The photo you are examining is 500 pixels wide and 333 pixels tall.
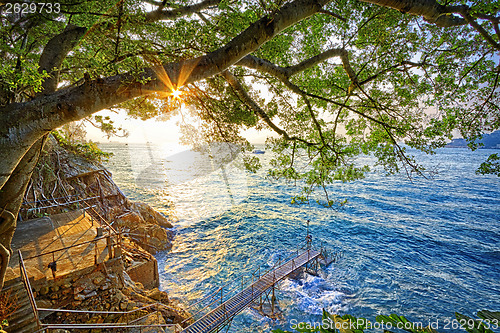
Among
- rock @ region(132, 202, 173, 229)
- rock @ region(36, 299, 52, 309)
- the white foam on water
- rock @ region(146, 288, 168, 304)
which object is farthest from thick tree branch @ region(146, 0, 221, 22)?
rock @ region(132, 202, 173, 229)

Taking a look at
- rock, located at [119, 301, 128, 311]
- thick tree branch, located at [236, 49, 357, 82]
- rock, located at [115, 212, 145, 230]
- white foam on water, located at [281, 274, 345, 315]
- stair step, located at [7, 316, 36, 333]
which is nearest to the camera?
thick tree branch, located at [236, 49, 357, 82]

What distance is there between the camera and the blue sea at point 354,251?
1466 cm

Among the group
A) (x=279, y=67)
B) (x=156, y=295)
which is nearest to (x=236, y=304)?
(x=156, y=295)

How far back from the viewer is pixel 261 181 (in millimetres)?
57500

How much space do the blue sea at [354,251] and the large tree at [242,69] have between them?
6.08 ft

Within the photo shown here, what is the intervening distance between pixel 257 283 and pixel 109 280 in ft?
28.7

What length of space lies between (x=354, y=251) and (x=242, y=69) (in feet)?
68.1

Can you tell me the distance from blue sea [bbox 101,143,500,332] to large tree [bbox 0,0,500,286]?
185 centimetres

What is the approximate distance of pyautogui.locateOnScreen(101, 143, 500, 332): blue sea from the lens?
14664mm

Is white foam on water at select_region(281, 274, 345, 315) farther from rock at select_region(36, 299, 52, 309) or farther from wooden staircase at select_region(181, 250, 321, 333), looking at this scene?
rock at select_region(36, 299, 52, 309)

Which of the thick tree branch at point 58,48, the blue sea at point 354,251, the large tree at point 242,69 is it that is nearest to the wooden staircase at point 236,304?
the blue sea at point 354,251

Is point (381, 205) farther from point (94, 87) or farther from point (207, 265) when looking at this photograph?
point (94, 87)

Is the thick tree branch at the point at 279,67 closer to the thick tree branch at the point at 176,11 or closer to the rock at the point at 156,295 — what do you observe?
the thick tree branch at the point at 176,11

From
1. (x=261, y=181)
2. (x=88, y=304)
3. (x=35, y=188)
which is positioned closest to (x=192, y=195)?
(x=261, y=181)
